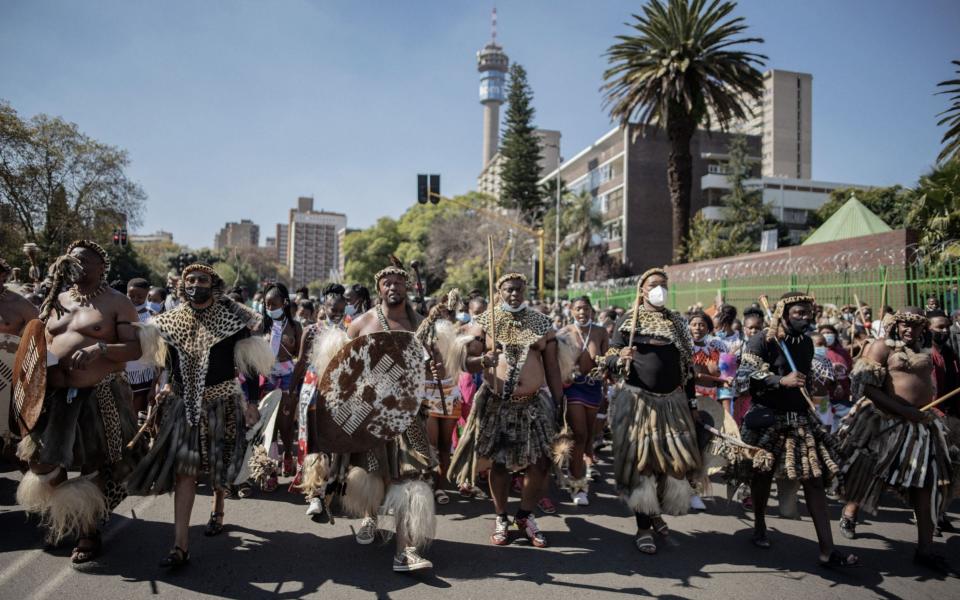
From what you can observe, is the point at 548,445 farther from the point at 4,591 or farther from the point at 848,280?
the point at 848,280

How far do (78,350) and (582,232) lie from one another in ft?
164

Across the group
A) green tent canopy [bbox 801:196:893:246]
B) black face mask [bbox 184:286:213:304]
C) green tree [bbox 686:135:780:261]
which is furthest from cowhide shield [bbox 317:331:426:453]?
green tree [bbox 686:135:780:261]

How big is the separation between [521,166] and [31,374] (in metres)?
57.7

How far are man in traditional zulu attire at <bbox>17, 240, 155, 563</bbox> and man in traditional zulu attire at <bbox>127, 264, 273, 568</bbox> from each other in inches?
12.7

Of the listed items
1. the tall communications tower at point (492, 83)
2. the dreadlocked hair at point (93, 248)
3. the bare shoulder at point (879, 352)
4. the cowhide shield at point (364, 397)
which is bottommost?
the cowhide shield at point (364, 397)

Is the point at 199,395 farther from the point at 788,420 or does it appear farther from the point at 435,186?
the point at 435,186

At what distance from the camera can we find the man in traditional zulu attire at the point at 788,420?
480 centimetres

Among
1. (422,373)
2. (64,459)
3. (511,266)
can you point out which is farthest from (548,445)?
(511,266)

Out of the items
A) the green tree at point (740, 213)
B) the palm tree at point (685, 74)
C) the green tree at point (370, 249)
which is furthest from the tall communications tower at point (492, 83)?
the palm tree at point (685, 74)

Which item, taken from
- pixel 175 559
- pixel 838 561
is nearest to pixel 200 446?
pixel 175 559

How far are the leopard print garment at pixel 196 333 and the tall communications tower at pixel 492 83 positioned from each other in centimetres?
16934

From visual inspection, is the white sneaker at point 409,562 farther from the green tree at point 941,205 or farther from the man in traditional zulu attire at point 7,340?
the green tree at point 941,205

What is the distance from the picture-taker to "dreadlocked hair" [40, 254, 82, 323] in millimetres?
4645

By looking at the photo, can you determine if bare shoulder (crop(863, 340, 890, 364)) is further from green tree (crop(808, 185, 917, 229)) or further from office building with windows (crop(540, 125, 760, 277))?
office building with windows (crop(540, 125, 760, 277))
